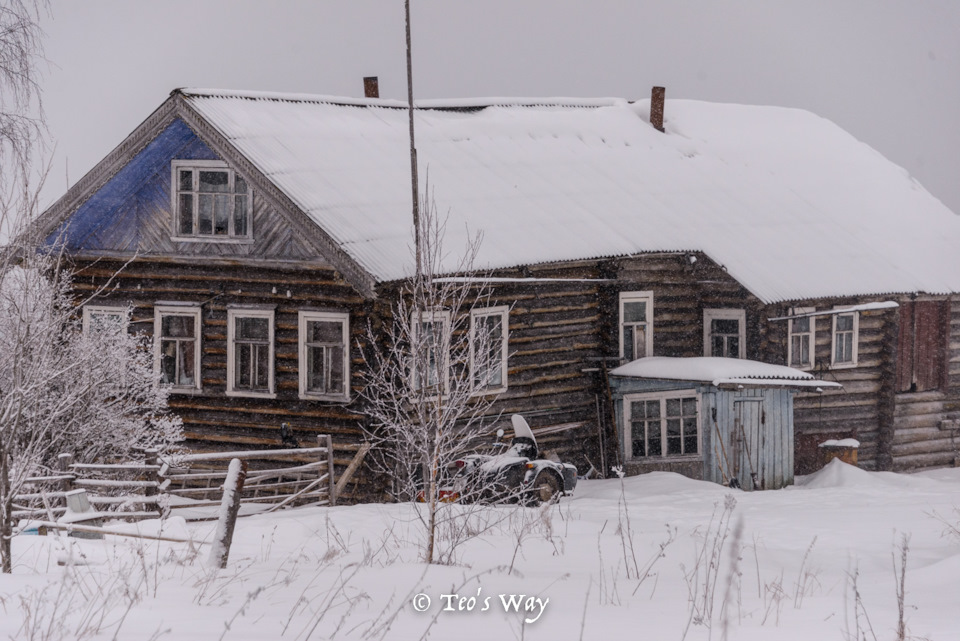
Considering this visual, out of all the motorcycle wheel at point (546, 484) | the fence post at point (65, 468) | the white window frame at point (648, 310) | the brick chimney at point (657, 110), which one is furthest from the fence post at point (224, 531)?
the brick chimney at point (657, 110)

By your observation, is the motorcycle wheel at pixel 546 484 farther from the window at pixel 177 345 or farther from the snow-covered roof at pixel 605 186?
the window at pixel 177 345

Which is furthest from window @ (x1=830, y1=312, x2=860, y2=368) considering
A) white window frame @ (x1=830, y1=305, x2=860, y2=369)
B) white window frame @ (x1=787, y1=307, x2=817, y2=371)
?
white window frame @ (x1=787, y1=307, x2=817, y2=371)

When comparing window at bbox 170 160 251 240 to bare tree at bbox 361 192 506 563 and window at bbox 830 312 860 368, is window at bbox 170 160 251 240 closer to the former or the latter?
bare tree at bbox 361 192 506 563

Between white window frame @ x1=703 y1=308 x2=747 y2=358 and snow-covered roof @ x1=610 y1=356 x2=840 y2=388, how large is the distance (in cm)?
122

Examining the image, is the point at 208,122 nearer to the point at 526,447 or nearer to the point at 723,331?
the point at 526,447

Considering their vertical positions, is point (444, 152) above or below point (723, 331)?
above

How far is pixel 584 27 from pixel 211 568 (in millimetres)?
146082

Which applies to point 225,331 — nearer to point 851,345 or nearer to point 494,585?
point 494,585

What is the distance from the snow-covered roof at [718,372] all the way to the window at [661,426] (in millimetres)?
479

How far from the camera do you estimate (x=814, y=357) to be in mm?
23719

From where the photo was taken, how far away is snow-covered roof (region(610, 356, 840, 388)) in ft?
66.6

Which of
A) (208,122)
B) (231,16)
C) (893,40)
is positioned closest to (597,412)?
(208,122)

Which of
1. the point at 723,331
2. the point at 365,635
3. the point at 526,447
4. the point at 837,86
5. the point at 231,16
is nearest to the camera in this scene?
the point at 365,635

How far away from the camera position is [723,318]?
22859 millimetres
